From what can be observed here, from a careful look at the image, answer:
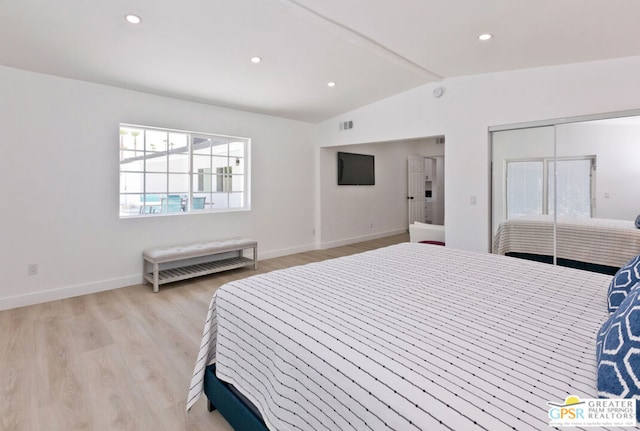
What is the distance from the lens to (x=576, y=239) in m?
3.45

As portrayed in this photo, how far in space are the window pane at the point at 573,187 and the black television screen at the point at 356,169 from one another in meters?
3.59

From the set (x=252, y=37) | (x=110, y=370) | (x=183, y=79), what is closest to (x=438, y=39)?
(x=252, y=37)

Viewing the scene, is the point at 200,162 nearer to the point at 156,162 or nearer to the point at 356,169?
the point at 156,162

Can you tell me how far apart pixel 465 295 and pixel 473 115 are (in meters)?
3.16

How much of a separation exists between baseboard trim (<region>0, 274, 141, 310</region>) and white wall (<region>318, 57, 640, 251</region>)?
13.2 ft

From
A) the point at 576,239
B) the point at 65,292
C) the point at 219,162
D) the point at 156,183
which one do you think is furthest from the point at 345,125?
the point at 65,292

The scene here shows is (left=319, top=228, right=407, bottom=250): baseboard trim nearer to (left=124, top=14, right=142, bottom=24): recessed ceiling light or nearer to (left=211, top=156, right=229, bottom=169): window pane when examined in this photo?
(left=211, top=156, right=229, bottom=169): window pane

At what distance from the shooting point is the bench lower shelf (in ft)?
13.0

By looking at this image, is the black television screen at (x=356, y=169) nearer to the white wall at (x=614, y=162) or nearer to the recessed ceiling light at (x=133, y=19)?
the white wall at (x=614, y=162)

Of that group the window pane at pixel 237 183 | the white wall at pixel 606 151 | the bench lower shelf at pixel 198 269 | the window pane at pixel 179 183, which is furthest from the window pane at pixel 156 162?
the white wall at pixel 606 151

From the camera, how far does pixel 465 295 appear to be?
1609 millimetres

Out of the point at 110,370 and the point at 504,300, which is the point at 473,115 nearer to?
Result: the point at 504,300

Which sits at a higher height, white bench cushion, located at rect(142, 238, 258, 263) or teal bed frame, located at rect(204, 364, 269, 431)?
white bench cushion, located at rect(142, 238, 258, 263)

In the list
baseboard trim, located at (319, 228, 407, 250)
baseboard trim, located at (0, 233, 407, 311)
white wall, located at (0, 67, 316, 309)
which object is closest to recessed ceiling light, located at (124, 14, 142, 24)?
white wall, located at (0, 67, 316, 309)
